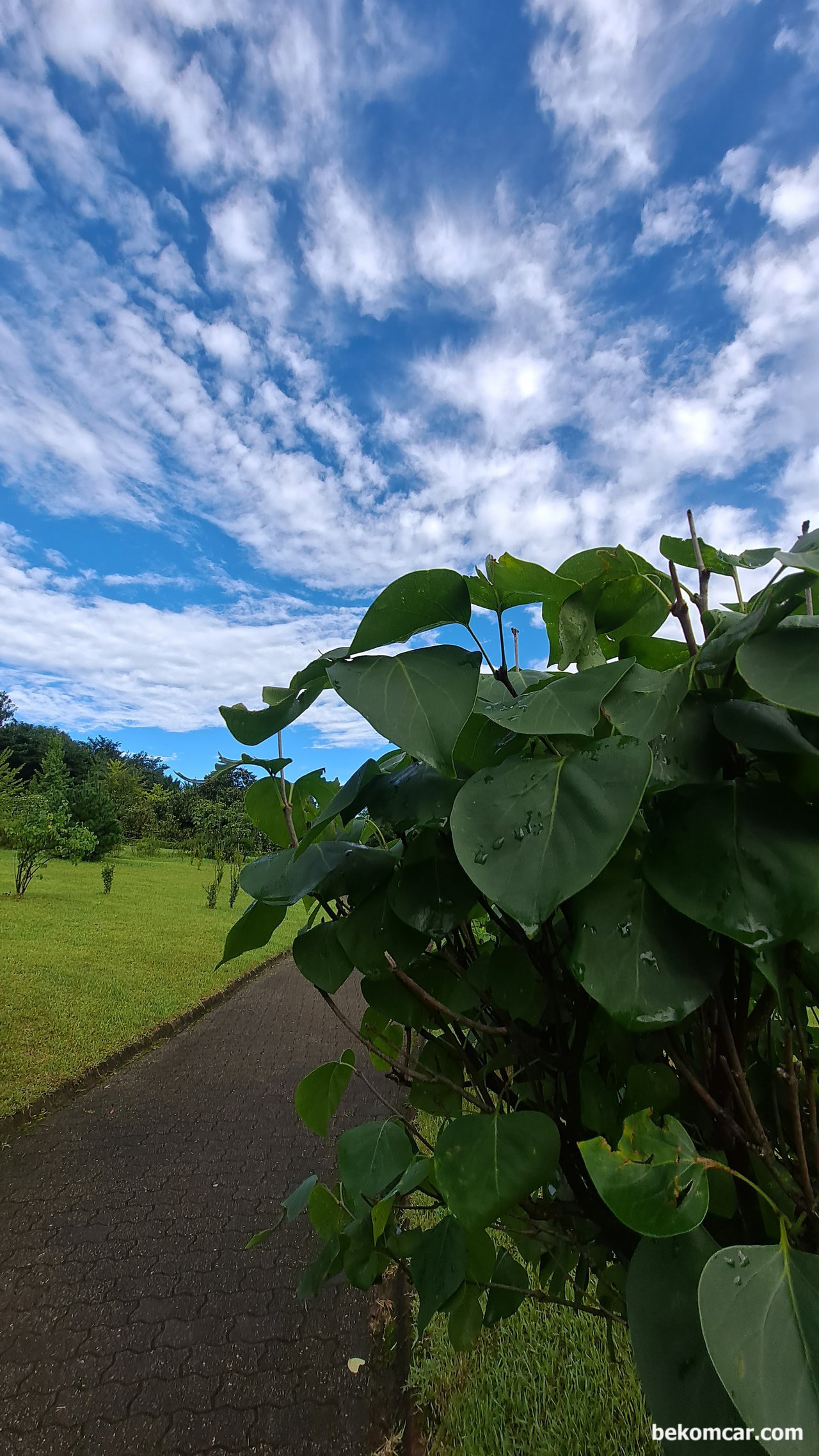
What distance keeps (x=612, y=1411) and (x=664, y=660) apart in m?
2.24

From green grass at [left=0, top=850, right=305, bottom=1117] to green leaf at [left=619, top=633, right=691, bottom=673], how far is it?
4873mm

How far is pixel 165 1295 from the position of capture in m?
2.77

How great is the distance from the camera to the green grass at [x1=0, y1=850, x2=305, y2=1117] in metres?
5.11

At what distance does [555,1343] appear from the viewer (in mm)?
2236

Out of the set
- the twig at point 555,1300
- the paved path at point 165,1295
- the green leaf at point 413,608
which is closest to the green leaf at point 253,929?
the green leaf at point 413,608

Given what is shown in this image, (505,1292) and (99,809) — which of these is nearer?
(505,1292)

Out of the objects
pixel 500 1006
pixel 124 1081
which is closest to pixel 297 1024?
pixel 124 1081

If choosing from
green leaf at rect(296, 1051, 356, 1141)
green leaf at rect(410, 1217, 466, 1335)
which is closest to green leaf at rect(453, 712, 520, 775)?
green leaf at rect(296, 1051, 356, 1141)

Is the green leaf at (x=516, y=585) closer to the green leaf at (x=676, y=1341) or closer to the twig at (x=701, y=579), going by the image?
the twig at (x=701, y=579)

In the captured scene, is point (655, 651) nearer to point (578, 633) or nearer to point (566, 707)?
point (578, 633)

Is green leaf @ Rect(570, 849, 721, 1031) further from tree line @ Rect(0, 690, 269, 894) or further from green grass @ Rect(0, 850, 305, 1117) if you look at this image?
green grass @ Rect(0, 850, 305, 1117)

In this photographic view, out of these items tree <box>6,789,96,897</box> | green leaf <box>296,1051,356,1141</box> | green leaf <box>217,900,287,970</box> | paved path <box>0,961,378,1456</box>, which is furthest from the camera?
tree <box>6,789,96,897</box>

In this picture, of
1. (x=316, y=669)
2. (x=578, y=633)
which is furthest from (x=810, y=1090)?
(x=316, y=669)

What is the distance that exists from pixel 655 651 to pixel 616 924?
296 millimetres
